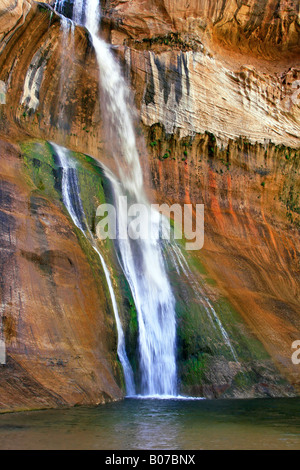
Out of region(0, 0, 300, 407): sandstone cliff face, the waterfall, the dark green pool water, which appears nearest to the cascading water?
region(0, 0, 300, 407): sandstone cliff face

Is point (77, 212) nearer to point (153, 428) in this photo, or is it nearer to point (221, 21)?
point (153, 428)

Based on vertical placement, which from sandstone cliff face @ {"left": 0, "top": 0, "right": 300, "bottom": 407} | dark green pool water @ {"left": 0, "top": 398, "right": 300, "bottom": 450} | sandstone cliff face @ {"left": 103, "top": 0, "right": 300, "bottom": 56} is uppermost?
sandstone cliff face @ {"left": 103, "top": 0, "right": 300, "bottom": 56}

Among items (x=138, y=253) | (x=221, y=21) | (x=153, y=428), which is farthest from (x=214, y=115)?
(x=153, y=428)

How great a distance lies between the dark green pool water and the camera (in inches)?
284

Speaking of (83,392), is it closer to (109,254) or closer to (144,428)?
(144,428)

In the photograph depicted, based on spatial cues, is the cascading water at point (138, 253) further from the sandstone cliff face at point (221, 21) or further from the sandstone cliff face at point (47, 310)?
the sandstone cliff face at point (47, 310)

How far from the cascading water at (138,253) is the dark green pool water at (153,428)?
2203 mm

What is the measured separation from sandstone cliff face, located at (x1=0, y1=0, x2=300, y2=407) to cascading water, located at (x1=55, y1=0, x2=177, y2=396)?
0.50 metres

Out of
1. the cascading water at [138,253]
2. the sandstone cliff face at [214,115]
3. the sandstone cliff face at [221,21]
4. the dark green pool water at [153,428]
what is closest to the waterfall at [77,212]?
the cascading water at [138,253]

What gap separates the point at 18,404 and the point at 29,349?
1.18 meters

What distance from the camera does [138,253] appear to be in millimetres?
16234

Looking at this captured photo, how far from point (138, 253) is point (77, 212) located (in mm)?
2367

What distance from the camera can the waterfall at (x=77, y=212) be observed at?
1321cm

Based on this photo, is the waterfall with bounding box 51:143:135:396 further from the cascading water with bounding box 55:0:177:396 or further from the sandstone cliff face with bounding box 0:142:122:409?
the cascading water with bounding box 55:0:177:396
